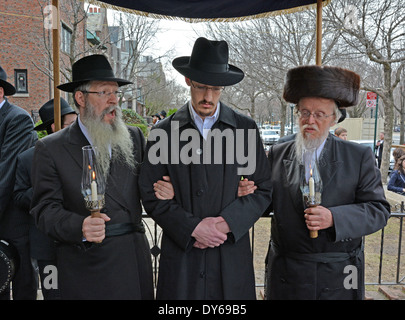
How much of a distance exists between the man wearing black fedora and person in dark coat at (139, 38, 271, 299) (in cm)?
137

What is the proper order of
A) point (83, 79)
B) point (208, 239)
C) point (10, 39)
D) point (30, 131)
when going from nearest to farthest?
point (208, 239)
point (83, 79)
point (30, 131)
point (10, 39)

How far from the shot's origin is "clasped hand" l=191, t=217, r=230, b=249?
225 cm

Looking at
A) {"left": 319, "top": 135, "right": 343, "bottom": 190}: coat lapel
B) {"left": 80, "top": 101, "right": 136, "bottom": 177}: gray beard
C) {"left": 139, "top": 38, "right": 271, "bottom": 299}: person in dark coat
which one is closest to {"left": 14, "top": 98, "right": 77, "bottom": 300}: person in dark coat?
{"left": 80, "top": 101, "right": 136, "bottom": 177}: gray beard

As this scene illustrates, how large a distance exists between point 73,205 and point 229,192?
1047 mm

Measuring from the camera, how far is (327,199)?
2.38m

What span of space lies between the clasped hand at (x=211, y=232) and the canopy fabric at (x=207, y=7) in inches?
87.0

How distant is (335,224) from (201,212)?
0.84 m

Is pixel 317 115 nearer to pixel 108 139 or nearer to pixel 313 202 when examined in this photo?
pixel 313 202

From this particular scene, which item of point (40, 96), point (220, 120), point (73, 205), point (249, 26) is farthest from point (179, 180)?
point (40, 96)

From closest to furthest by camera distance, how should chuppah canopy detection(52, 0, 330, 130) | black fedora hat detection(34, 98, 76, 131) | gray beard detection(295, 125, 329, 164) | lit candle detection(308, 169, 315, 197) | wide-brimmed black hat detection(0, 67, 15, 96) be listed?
lit candle detection(308, 169, 315, 197)
gray beard detection(295, 125, 329, 164)
wide-brimmed black hat detection(0, 67, 15, 96)
chuppah canopy detection(52, 0, 330, 130)
black fedora hat detection(34, 98, 76, 131)

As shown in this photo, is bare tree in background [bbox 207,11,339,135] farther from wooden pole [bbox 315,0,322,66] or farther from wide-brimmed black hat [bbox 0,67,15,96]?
wide-brimmed black hat [bbox 0,67,15,96]

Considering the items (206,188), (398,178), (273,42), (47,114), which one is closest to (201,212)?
(206,188)

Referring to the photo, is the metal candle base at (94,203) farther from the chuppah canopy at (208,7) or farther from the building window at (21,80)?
the building window at (21,80)

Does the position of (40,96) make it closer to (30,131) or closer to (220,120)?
(30,131)
